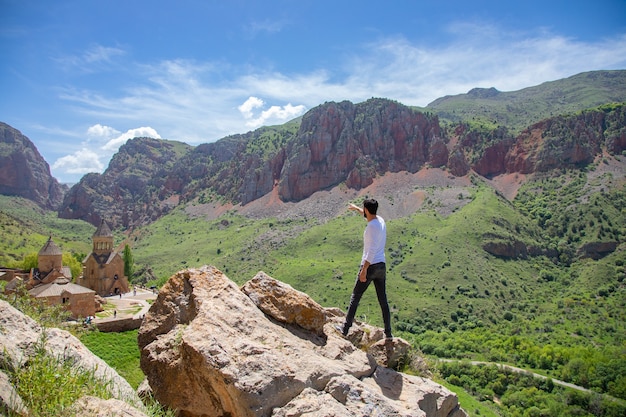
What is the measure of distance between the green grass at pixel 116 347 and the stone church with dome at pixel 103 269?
3103 centimetres

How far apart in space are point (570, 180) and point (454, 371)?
330 ft

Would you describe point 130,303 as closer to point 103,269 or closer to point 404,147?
point 103,269

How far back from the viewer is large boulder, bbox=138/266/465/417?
602 centimetres

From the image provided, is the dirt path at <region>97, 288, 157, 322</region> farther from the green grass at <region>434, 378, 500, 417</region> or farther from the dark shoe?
the dark shoe

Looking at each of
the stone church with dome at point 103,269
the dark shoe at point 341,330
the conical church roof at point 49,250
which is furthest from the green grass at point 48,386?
the stone church with dome at point 103,269

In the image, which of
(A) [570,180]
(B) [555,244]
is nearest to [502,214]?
(B) [555,244]

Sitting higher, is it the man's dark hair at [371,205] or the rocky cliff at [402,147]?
the rocky cliff at [402,147]

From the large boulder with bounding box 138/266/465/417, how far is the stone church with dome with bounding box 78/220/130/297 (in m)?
50.2

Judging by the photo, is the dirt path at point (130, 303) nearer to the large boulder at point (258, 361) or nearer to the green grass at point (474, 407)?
the green grass at point (474, 407)

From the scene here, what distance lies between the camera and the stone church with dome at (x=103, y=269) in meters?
52.5

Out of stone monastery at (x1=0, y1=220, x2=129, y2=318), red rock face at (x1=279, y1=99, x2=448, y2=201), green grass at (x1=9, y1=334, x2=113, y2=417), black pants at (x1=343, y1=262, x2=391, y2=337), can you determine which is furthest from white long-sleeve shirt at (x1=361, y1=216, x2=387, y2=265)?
red rock face at (x1=279, y1=99, x2=448, y2=201)

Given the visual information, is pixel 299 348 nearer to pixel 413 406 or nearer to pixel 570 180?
pixel 413 406

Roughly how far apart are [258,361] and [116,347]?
20.1 m

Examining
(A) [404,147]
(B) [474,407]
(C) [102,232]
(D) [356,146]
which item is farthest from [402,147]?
(B) [474,407]
